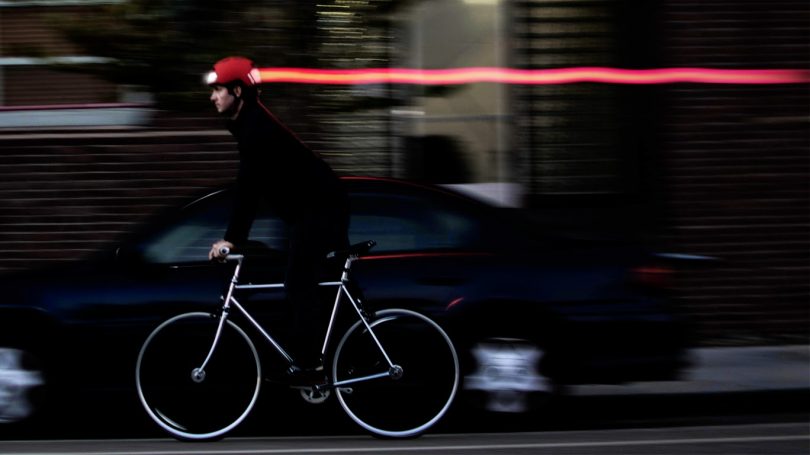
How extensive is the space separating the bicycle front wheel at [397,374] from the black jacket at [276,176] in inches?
24.9

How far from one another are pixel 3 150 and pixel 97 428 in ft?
13.7

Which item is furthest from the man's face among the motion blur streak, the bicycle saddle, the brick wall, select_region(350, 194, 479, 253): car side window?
the brick wall

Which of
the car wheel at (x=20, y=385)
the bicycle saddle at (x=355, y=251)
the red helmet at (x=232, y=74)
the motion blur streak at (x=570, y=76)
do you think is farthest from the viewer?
the motion blur streak at (x=570, y=76)

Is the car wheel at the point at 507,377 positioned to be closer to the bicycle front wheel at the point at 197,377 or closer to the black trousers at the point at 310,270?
the black trousers at the point at 310,270

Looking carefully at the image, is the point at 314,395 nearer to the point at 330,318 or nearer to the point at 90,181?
the point at 330,318

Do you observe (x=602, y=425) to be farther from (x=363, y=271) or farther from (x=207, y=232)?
(x=207, y=232)

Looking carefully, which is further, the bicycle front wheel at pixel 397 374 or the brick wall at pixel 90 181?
the brick wall at pixel 90 181

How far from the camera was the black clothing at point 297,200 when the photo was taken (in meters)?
6.11

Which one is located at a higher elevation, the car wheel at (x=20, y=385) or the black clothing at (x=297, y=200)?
the black clothing at (x=297, y=200)

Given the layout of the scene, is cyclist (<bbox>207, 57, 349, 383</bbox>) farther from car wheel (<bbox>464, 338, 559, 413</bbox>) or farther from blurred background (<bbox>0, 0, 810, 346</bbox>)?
blurred background (<bbox>0, 0, 810, 346</bbox>)

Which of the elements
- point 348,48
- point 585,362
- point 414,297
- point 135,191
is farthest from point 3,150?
point 585,362

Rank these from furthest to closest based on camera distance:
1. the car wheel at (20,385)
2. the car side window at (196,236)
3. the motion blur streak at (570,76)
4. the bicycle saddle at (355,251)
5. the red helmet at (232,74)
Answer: the motion blur streak at (570,76) → the car side window at (196,236) → the car wheel at (20,385) → the bicycle saddle at (355,251) → the red helmet at (232,74)

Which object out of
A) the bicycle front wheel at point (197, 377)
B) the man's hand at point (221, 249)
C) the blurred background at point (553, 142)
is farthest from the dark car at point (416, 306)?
the blurred background at point (553, 142)

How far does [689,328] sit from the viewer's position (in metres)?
6.96
